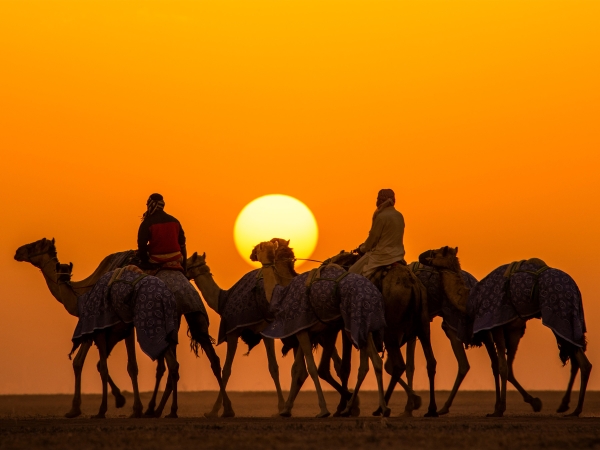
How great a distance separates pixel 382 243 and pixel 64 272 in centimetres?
619

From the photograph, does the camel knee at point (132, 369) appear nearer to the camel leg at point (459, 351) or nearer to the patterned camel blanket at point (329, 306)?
the patterned camel blanket at point (329, 306)

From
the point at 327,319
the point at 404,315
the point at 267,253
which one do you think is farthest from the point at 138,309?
the point at 404,315

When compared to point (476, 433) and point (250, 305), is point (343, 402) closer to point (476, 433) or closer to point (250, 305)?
point (250, 305)

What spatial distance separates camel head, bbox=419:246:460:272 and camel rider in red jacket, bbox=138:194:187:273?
161 inches

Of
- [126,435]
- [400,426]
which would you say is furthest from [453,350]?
[126,435]

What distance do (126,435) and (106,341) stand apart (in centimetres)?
548

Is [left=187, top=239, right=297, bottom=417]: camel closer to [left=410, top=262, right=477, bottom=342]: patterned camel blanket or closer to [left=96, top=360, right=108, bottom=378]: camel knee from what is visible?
[left=96, top=360, right=108, bottom=378]: camel knee

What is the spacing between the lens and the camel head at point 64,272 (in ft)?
86.0

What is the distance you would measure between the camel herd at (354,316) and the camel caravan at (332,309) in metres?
0.02

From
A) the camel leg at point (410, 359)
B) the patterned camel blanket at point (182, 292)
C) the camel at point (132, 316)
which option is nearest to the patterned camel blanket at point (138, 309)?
the camel at point (132, 316)

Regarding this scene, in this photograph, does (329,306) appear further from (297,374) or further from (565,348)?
(565,348)

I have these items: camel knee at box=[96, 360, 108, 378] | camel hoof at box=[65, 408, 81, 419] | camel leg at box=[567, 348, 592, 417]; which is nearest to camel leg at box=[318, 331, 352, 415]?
camel knee at box=[96, 360, 108, 378]

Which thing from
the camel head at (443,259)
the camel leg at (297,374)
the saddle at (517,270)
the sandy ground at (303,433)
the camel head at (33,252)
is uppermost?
the camel head at (33,252)

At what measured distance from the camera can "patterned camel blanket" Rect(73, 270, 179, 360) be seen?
22719mm
